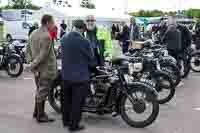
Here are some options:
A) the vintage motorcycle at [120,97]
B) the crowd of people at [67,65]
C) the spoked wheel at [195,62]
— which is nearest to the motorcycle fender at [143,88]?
the vintage motorcycle at [120,97]

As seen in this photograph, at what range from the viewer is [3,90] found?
39.3 feet

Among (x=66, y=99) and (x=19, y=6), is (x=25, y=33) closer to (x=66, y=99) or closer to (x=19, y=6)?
(x=66, y=99)

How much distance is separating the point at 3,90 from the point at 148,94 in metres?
5.19

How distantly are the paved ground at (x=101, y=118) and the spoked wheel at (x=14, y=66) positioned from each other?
8.82ft

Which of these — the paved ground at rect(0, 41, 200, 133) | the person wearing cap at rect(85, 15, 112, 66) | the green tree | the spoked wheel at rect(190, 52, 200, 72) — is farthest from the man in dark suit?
the green tree

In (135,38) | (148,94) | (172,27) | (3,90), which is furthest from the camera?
(135,38)

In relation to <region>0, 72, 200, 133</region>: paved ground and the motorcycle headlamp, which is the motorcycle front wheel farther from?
the motorcycle headlamp

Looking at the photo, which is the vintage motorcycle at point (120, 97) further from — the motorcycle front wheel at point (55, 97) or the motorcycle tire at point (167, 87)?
the motorcycle tire at point (167, 87)

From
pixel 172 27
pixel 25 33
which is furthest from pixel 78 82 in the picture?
pixel 25 33

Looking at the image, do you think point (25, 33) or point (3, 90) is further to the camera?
point (25, 33)

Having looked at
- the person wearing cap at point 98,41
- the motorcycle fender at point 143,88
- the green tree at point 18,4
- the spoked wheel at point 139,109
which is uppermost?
the green tree at point 18,4

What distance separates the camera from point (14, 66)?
14836 mm

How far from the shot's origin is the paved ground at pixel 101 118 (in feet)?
25.6

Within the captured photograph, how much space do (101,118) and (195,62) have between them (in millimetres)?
7981
